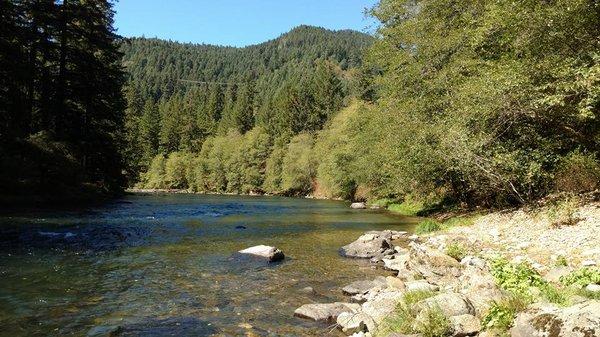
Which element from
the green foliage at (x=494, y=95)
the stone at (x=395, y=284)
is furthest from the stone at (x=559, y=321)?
the green foliage at (x=494, y=95)

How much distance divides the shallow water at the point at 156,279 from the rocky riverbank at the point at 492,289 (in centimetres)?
100

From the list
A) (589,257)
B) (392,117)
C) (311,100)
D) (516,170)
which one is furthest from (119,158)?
(311,100)

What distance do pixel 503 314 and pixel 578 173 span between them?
1508 centimetres

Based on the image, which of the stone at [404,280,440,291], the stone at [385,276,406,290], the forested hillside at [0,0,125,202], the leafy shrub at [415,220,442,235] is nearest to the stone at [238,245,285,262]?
the stone at [385,276,406,290]

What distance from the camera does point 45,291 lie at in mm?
11336

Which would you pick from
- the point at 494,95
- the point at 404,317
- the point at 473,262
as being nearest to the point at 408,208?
the point at 494,95

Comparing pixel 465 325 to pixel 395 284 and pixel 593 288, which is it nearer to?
pixel 593 288

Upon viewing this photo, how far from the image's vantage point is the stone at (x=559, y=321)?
19.4 ft

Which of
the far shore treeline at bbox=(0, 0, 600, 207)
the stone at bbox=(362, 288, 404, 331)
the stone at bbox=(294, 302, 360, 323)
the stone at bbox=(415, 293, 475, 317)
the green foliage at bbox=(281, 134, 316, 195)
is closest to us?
the stone at bbox=(415, 293, 475, 317)

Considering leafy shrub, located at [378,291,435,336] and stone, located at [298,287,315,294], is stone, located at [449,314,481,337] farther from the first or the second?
stone, located at [298,287,315,294]

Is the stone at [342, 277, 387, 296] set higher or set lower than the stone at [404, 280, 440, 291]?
lower

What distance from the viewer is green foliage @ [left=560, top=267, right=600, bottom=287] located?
8281 mm

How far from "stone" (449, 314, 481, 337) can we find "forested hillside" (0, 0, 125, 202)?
2902cm

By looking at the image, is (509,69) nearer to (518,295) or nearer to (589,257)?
(589,257)
